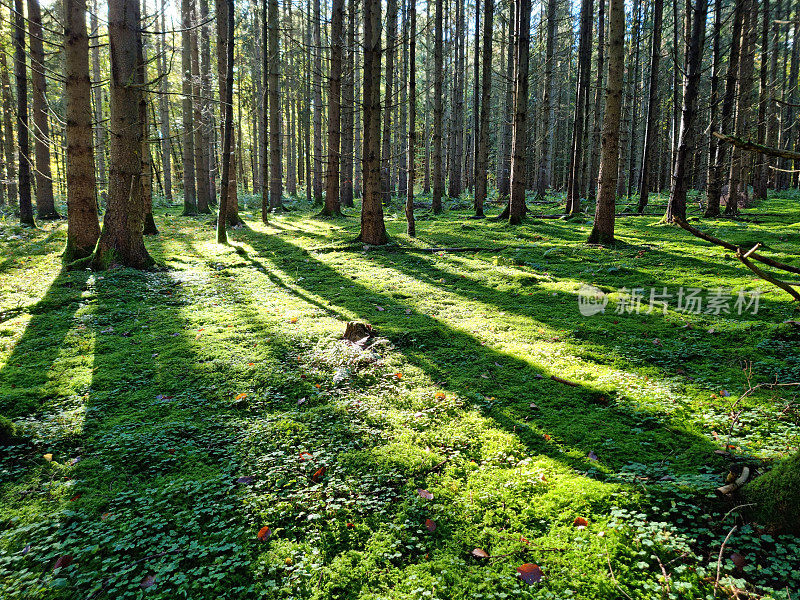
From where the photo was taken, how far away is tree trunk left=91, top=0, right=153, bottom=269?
841cm

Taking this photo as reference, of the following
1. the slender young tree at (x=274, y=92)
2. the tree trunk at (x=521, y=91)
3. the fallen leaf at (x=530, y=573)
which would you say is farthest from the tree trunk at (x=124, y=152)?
the tree trunk at (x=521, y=91)

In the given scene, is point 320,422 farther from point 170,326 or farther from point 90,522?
point 170,326

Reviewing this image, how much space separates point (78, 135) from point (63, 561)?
9100 mm

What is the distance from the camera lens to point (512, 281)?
8.64 metres

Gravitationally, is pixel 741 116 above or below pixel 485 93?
below

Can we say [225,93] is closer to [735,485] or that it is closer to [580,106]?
[580,106]

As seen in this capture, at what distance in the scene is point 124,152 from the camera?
8711mm

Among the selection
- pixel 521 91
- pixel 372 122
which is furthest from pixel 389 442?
pixel 521 91

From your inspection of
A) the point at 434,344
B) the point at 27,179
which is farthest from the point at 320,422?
the point at 27,179

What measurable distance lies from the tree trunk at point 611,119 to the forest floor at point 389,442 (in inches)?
132

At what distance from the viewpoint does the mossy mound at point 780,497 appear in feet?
7.99

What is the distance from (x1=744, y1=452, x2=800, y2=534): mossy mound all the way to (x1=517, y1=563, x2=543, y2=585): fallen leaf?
4.37 ft

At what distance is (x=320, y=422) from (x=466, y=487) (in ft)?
5.01

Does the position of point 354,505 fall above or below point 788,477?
below
